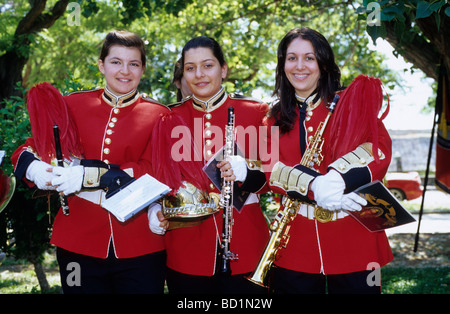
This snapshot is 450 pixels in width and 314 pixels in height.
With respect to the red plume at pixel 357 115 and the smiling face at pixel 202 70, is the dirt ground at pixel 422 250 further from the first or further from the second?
the smiling face at pixel 202 70

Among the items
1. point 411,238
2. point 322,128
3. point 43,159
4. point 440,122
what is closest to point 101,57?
point 43,159

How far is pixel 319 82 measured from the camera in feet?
9.50

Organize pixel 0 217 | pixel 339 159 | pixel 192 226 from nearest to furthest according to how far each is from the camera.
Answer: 1. pixel 339 159
2. pixel 192 226
3. pixel 0 217

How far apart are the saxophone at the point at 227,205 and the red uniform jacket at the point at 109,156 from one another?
1.30 ft

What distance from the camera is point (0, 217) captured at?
4918 mm

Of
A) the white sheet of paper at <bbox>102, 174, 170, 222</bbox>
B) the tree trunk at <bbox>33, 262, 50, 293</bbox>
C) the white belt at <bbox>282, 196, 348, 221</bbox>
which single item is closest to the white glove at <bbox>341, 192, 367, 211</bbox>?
the white belt at <bbox>282, 196, 348, 221</bbox>

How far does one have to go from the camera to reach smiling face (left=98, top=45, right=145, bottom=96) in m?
2.91

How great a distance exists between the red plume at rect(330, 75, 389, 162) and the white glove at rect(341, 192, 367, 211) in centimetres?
22

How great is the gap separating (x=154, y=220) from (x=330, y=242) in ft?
3.21

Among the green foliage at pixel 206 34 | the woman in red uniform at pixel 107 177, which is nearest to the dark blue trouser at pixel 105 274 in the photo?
the woman in red uniform at pixel 107 177

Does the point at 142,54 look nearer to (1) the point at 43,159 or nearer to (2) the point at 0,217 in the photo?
(1) the point at 43,159

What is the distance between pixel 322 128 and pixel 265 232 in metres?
0.77

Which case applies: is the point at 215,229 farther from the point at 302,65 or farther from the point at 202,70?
the point at 302,65

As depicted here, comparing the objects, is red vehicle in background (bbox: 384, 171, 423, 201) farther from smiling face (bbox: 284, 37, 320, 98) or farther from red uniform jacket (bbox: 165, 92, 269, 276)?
smiling face (bbox: 284, 37, 320, 98)
